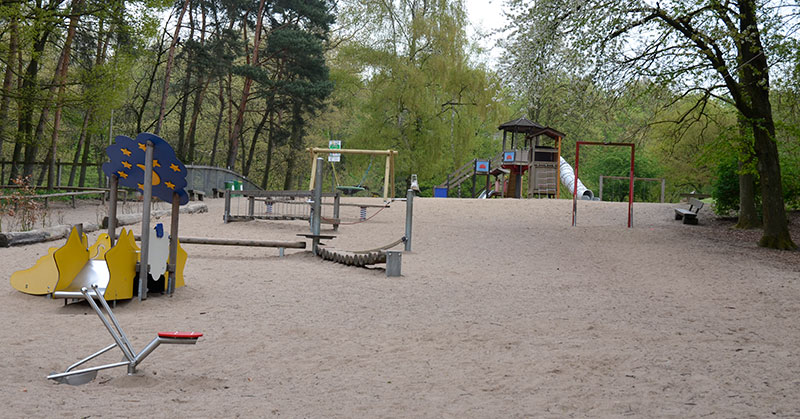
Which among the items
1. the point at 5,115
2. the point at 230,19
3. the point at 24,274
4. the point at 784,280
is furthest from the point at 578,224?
the point at 230,19

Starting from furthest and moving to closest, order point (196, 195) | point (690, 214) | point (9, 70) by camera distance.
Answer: point (196, 195) → point (9, 70) → point (690, 214)

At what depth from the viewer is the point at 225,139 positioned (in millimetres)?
41781

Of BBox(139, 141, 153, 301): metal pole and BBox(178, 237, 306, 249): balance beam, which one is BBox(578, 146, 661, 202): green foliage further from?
BBox(139, 141, 153, 301): metal pole

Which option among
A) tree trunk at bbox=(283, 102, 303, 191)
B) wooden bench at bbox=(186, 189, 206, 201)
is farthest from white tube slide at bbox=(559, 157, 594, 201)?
wooden bench at bbox=(186, 189, 206, 201)

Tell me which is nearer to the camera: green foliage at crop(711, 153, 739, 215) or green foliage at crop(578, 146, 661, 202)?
green foliage at crop(711, 153, 739, 215)

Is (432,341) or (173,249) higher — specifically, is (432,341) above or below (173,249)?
below

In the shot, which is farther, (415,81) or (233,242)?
(415,81)

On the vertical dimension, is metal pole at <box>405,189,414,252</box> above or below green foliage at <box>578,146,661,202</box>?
below

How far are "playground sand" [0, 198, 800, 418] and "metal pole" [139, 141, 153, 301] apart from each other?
0.21 m

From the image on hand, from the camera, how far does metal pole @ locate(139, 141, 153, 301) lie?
257 inches

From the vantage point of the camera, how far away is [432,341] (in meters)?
5.51

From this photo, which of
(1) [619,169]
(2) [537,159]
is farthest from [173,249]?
(1) [619,169]

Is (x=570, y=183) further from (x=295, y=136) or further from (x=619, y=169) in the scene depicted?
(x=295, y=136)

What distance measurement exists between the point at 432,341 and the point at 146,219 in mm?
3023
